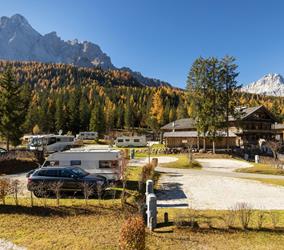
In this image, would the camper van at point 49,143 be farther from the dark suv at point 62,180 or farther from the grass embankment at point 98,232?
the grass embankment at point 98,232

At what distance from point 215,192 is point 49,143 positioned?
32539mm

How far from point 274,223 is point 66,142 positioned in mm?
40760

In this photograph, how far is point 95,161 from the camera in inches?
846

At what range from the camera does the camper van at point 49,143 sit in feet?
146

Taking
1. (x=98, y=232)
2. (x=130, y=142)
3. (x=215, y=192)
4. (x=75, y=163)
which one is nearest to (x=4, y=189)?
(x=98, y=232)

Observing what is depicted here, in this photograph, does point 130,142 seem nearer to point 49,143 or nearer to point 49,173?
point 49,143

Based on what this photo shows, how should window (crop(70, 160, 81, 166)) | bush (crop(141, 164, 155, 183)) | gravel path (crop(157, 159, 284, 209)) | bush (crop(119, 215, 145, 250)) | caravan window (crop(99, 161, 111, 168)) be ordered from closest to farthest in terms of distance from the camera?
1. bush (crop(119, 215, 145, 250))
2. gravel path (crop(157, 159, 284, 209))
3. caravan window (crop(99, 161, 111, 168))
4. bush (crop(141, 164, 155, 183))
5. window (crop(70, 160, 81, 166))

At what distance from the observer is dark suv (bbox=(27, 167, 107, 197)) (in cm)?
1726

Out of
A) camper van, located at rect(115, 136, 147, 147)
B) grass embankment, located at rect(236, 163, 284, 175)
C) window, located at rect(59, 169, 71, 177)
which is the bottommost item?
grass embankment, located at rect(236, 163, 284, 175)

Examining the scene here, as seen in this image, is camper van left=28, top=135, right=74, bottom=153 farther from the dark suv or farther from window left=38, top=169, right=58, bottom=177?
the dark suv

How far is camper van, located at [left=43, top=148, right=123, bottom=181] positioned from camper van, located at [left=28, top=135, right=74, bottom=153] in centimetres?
2308

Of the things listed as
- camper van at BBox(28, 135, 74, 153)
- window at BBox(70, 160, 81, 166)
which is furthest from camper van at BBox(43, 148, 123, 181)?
camper van at BBox(28, 135, 74, 153)

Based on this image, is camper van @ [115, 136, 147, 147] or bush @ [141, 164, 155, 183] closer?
bush @ [141, 164, 155, 183]

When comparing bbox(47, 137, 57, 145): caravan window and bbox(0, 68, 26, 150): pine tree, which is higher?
bbox(0, 68, 26, 150): pine tree
